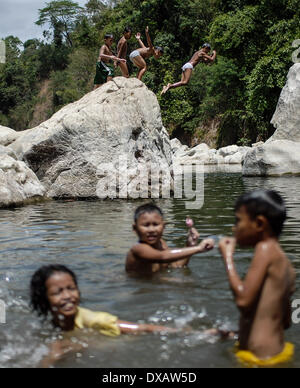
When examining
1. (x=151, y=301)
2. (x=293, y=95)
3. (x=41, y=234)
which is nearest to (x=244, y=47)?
(x=293, y=95)

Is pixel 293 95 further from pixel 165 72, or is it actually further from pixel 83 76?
pixel 83 76

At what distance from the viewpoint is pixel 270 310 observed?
264cm

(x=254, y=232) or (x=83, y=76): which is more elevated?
(x=83, y=76)

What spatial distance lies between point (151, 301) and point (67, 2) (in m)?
50.8

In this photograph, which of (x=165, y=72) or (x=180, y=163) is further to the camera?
(x=165, y=72)

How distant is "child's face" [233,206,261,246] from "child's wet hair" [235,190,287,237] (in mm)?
28

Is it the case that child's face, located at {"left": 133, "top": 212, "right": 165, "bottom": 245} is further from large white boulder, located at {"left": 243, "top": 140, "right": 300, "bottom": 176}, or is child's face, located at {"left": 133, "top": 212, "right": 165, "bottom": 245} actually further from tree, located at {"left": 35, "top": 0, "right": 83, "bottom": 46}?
tree, located at {"left": 35, "top": 0, "right": 83, "bottom": 46}

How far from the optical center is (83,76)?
42281mm

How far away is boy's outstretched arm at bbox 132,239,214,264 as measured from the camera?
12.6 feet

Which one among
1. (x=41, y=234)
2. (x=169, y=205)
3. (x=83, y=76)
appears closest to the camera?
(x=41, y=234)

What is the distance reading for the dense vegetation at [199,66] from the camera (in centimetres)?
2611

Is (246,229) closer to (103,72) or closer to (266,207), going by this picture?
(266,207)

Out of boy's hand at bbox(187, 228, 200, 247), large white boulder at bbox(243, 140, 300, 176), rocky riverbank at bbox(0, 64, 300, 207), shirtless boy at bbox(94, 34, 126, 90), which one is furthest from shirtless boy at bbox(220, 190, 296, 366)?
large white boulder at bbox(243, 140, 300, 176)

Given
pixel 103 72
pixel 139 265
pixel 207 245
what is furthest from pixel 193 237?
pixel 103 72
